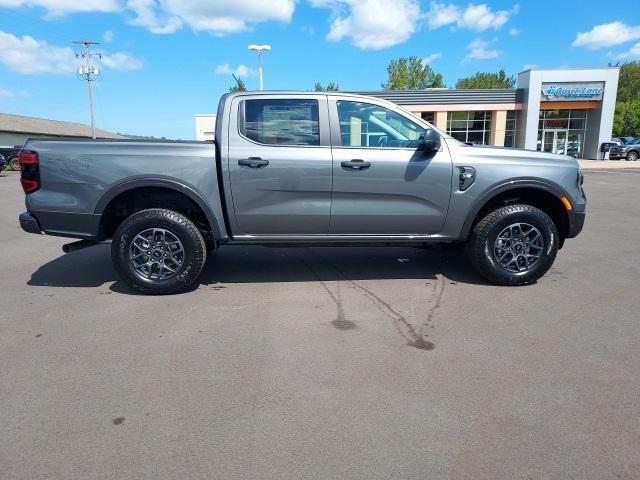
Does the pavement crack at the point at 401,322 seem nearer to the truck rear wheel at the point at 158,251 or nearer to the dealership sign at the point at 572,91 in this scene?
the truck rear wheel at the point at 158,251

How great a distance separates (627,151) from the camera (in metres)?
33.8

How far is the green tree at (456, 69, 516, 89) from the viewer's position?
76.3 metres

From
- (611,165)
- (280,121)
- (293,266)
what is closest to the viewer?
(280,121)

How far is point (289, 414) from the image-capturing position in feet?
8.57

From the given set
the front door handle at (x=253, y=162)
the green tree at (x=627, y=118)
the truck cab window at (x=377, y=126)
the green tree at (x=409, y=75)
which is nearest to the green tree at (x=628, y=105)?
the green tree at (x=627, y=118)

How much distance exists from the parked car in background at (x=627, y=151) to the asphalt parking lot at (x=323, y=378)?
34613mm

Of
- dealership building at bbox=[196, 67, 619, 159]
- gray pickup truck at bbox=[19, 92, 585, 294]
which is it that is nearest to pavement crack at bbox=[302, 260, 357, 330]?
gray pickup truck at bbox=[19, 92, 585, 294]

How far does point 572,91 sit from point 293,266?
34.4 m

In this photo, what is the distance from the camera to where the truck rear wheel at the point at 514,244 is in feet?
15.5

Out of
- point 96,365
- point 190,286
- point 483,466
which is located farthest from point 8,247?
point 483,466

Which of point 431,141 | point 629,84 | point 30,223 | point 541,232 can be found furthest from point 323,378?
point 629,84

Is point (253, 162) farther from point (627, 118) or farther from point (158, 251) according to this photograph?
point (627, 118)

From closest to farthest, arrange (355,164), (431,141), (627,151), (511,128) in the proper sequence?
(431,141) → (355,164) → (627,151) → (511,128)

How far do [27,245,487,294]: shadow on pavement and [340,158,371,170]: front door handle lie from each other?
1.34 metres
